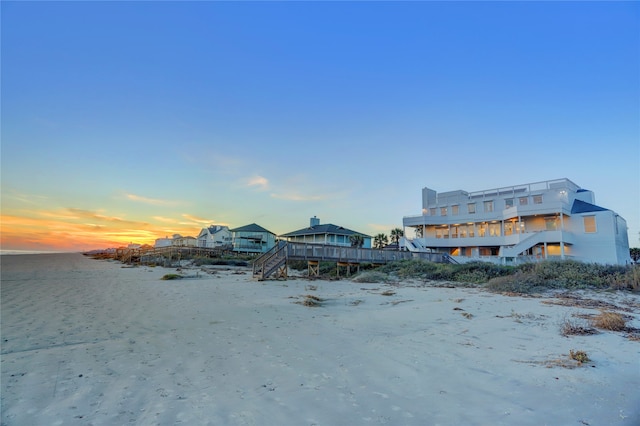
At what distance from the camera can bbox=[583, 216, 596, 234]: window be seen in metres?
32.0

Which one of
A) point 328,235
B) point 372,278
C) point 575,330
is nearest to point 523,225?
point 372,278

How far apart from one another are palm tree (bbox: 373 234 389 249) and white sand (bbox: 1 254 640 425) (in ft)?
186

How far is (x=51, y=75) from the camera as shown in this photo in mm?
→ 14477

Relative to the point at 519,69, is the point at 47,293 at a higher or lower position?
lower

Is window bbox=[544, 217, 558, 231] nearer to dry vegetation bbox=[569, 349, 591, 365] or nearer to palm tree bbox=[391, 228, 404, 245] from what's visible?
palm tree bbox=[391, 228, 404, 245]

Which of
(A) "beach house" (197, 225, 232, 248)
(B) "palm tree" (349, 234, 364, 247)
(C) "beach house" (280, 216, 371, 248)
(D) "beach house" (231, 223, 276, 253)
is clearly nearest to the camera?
(C) "beach house" (280, 216, 371, 248)

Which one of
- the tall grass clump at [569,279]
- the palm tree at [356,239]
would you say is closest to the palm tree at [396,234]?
the palm tree at [356,239]

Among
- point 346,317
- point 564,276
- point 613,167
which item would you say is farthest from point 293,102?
point 613,167

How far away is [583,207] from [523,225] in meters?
6.21

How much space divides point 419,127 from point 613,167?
1210cm

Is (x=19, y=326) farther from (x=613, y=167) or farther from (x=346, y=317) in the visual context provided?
(x=613, y=167)

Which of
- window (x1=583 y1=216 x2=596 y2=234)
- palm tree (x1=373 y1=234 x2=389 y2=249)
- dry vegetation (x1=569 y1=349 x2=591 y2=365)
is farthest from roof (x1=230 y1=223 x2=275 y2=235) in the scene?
dry vegetation (x1=569 y1=349 x2=591 y2=365)

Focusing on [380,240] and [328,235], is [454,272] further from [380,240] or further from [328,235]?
[380,240]

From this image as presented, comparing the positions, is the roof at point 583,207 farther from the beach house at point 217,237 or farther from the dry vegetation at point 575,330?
the beach house at point 217,237
